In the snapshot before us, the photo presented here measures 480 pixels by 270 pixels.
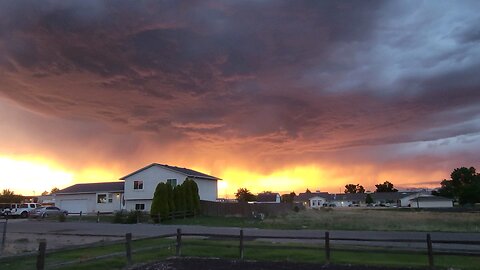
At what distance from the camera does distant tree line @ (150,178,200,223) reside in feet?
151

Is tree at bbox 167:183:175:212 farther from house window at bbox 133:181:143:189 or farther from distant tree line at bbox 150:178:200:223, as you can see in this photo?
house window at bbox 133:181:143:189

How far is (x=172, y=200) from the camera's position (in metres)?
48.3

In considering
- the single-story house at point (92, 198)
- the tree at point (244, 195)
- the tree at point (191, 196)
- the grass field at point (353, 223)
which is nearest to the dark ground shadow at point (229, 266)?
the grass field at point (353, 223)

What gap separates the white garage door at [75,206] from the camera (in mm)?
69750

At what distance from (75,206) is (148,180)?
18.9m

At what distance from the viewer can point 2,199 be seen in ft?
299

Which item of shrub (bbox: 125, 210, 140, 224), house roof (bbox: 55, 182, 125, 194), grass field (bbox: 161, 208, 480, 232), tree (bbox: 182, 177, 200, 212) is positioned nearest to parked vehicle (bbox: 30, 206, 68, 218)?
house roof (bbox: 55, 182, 125, 194)

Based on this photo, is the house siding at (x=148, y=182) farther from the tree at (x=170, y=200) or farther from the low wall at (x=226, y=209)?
the tree at (x=170, y=200)

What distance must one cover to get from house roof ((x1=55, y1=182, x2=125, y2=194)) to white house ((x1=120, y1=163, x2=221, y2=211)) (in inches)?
247

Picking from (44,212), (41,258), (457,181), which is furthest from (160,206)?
(457,181)

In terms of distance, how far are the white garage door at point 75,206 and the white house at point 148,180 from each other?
11817 mm

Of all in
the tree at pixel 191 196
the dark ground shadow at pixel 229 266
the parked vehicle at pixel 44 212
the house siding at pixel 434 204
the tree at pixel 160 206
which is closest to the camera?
the dark ground shadow at pixel 229 266

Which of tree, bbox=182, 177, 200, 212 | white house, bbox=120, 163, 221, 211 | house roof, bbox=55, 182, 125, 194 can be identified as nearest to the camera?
tree, bbox=182, 177, 200, 212

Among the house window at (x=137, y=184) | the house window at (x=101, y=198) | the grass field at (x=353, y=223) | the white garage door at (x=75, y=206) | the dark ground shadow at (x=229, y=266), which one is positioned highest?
the house window at (x=137, y=184)
